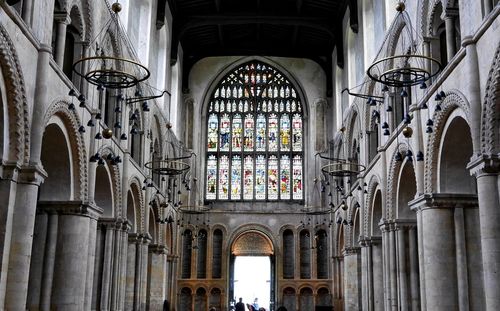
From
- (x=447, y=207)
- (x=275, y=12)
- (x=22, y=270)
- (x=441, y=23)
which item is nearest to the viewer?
(x=22, y=270)

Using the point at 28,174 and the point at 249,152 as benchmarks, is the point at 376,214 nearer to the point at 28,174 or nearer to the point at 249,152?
the point at 249,152

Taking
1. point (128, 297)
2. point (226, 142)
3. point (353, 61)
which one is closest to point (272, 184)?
point (226, 142)

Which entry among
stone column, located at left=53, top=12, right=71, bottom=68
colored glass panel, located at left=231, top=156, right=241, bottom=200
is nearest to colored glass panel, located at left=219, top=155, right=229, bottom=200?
colored glass panel, located at left=231, top=156, right=241, bottom=200

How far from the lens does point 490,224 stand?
1345 centimetres

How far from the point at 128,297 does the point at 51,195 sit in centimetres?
1037

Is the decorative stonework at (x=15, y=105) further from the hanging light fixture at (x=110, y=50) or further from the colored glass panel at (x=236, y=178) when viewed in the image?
the colored glass panel at (x=236, y=178)

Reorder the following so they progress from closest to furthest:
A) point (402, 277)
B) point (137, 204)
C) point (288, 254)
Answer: point (402, 277), point (137, 204), point (288, 254)

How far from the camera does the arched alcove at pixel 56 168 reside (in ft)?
58.3

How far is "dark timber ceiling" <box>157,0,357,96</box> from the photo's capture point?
34.6 metres

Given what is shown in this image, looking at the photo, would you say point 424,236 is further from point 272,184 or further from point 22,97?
point 272,184

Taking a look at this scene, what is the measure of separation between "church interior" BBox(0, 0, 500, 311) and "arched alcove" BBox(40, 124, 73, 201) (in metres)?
0.06

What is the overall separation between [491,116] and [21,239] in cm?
1042

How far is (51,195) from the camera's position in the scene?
18.4 metres

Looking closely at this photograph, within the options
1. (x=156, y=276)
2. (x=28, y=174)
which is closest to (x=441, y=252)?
(x=28, y=174)
